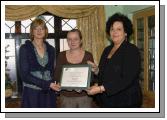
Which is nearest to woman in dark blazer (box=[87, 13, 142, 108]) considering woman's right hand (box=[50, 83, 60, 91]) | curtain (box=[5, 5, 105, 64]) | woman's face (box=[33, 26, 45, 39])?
woman's right hand (box=[50, 83, 60, 91])

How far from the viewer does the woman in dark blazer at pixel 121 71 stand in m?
1.87

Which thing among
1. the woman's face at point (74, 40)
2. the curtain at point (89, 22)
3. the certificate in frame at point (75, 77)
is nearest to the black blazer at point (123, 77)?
the certificate in frame at point (75, 77)

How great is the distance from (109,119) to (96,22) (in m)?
1.68

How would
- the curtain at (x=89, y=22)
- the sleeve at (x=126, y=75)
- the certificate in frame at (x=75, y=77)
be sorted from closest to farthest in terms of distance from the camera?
the sleeve at (x=126, y=75)
the certificate in frame at (x=75, y=77)
the curtain at (x=89, y=22)

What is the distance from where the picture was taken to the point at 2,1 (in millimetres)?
1972

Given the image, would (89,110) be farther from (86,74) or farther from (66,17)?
(66,17)

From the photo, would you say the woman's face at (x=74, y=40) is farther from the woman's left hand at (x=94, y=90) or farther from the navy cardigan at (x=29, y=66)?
the woman's left hand at (x=94, y=90)

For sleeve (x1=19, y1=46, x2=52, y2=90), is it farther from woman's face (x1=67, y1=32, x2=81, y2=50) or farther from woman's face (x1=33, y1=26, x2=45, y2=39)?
woman's face (x1=67, y1=32, x2=81, y2=50)

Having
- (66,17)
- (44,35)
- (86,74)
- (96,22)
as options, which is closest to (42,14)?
(66,17)

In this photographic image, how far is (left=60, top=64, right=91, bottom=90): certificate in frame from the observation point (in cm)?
197

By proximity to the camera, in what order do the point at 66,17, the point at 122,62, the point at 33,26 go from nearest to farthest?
the point at 122,62 < the point at 33,26 < the point at 66,17

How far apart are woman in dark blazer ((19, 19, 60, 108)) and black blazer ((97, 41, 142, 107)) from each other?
1.28 ft

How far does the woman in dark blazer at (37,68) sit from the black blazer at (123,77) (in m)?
0.39

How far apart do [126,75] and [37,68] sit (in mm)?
643
